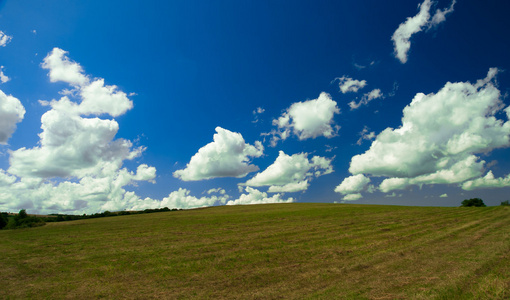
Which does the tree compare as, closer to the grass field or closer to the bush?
the grass field

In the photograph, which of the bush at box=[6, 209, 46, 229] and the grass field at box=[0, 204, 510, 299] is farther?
the bush at box=[6, 209, 46, 229]

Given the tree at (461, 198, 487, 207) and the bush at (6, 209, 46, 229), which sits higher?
the bush at (6, 209, 46, 229)

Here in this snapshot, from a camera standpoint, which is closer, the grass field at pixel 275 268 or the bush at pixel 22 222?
the grass field at pixel 275 268

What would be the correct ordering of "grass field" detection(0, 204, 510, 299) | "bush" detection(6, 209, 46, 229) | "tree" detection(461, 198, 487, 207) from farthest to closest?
"tree" detection(461, 198, 487, 207) < "bush" detection(6, 209, 46, 229) < "grass field" detection(0, 204, 510, 299)

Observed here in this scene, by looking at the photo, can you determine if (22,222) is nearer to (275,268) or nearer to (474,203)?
(275,268)

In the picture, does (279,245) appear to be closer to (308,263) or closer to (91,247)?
(308,263)

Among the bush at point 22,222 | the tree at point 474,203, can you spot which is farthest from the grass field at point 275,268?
the tree at point 474,203

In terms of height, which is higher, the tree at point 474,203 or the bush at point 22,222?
the bush at point 22,222

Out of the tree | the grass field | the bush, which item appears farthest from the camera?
the tree

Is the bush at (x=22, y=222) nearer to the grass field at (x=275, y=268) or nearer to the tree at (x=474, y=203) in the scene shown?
the grass field at (x=275, y=268)

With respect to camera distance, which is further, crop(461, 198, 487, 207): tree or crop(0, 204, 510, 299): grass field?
crop(461, 198, 487, 207): tree

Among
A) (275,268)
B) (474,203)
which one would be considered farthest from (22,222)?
(474,203)

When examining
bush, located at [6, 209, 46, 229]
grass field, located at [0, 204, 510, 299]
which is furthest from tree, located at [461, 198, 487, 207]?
bush, located at [6, 209, 46, 229]

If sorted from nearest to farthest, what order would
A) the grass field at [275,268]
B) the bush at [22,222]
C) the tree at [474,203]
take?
1. the grass field at [275,268]
2. the bush at [22,222]
3. the tree at [474,203]
